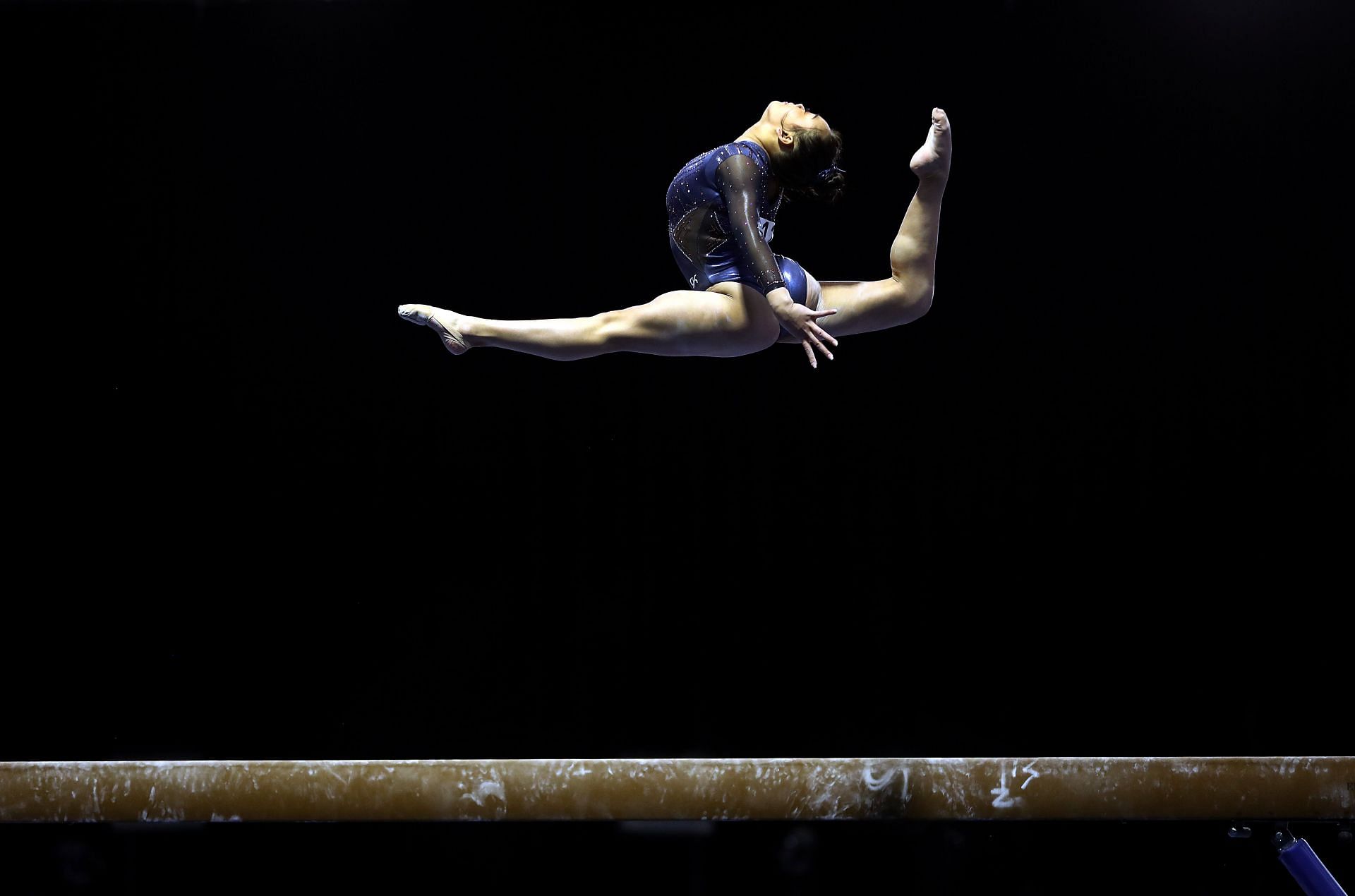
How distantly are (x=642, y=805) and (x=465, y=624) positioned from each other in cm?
176

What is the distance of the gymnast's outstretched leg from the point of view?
3.13m

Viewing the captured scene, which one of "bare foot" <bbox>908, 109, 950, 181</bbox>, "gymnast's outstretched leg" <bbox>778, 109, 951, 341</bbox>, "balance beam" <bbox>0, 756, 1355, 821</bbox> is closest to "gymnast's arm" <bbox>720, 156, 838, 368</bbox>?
"gymnast's outstretched leg" <bbox>778, 109, 951, 341</bbox>

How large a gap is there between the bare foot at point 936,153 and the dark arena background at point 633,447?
986 millimetres

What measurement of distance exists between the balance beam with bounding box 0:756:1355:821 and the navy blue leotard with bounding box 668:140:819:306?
112 cm

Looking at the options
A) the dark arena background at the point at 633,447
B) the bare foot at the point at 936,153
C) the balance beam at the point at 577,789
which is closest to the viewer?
the balance beam at the point at 577,789

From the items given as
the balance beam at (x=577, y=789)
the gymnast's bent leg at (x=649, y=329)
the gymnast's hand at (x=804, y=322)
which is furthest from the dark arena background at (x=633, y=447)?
the balance beam at (x=577, y=789)

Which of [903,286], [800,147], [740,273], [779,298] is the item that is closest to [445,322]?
[740,273]

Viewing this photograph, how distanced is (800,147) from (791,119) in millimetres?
88

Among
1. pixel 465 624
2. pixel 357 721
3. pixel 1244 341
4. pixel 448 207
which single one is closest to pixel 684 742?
pixel 465 624

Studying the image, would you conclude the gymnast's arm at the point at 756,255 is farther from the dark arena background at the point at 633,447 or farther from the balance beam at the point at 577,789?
the dark arena background at the point at 633,447

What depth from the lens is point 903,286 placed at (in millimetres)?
3178

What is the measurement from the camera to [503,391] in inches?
166

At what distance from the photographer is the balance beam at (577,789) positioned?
2.55 m

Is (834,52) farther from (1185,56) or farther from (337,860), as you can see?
(337,860)
